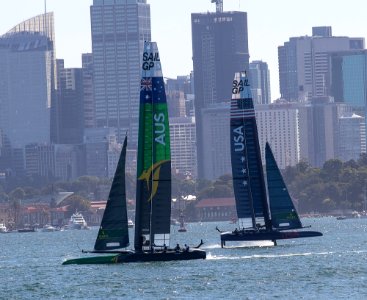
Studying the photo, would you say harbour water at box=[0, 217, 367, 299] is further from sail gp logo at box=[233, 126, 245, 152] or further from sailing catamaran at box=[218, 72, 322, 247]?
sail gp logo at box=[233, 126, 245, 152]

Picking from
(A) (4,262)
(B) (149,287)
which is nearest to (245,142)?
(A) (4,262)

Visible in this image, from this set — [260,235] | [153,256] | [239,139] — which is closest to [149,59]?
[153,256]

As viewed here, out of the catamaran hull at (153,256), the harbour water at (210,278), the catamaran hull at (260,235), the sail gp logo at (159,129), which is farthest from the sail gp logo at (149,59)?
the catamaran hull at (260,235)

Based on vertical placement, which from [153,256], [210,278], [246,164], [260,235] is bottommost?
[260,235]

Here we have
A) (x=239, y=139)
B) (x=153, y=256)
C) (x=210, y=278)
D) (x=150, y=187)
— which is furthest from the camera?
(x=239, y=139)

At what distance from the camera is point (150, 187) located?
8438 centimetres

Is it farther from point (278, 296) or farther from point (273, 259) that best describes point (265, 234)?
point (278, 296)

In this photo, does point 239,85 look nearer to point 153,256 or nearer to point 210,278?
point 153,256

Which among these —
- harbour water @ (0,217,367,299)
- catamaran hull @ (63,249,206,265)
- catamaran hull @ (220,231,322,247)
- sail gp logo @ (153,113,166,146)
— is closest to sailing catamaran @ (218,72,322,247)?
catamaran hull @ (220,231,322,247)

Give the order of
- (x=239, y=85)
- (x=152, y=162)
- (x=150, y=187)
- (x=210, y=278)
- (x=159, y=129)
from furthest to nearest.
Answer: (x=239, y=85) → (x=150, y=187) → (x=152, y=162) → (x=159, y=129) → (x=210, y=278)

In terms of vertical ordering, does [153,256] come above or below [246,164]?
below

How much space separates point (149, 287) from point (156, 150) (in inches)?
451

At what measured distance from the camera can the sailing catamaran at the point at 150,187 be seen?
84125mm

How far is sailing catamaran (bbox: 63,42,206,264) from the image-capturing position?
84125 millimetres
